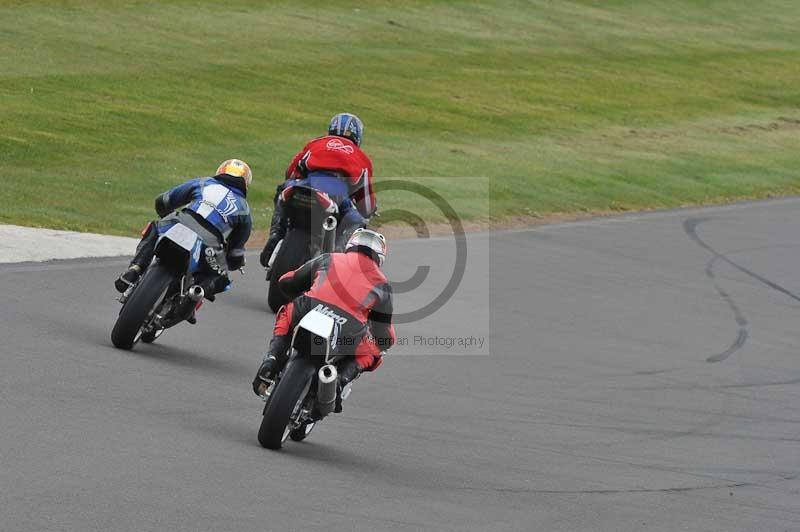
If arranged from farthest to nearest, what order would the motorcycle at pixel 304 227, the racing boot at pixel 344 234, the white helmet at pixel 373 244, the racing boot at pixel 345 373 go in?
the racing boot at pixel 344 234, the motorcycle at pixel 304 227, the white helmet at pixel 373 244, the racing boot at pixel 345 373

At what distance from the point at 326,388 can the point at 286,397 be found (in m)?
0.27

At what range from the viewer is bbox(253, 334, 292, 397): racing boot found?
31.1ft

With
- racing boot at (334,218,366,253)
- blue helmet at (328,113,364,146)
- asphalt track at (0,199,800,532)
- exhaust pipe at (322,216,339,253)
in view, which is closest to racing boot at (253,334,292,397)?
asphalt track at (0,199,800,532)

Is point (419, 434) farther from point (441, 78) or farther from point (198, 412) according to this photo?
point (441, 78)

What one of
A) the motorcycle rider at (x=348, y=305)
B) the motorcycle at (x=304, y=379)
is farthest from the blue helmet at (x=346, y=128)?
the motorcycle at (x=304, y=379)

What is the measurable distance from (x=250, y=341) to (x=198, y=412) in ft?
9.61

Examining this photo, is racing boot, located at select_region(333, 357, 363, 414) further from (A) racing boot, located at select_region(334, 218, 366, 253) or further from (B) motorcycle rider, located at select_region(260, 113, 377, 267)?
(B) motorcycle rider, located at select_region(260, 113, 377, 267)

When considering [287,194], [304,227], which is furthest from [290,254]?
[287,194]

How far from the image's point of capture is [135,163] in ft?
74.7

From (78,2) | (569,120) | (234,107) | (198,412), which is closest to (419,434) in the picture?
(198,412)

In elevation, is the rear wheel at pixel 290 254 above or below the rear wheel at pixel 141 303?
below

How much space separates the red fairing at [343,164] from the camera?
47.2ft

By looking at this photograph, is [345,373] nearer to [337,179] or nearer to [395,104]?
[337,179]

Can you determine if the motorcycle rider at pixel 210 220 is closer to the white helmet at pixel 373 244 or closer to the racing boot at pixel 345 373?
the white helmet at pixel 373 244
